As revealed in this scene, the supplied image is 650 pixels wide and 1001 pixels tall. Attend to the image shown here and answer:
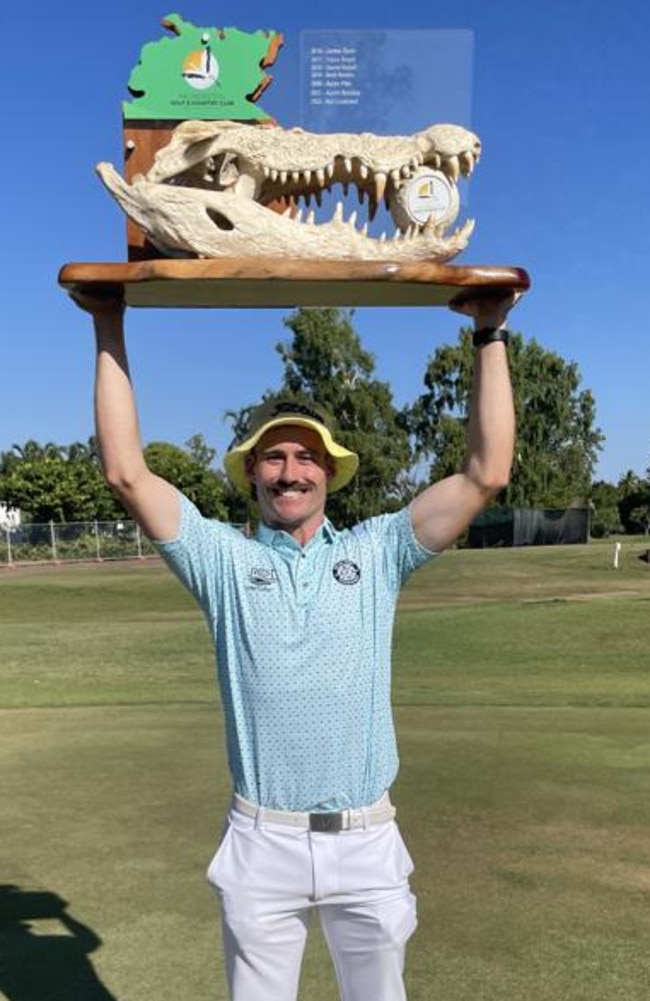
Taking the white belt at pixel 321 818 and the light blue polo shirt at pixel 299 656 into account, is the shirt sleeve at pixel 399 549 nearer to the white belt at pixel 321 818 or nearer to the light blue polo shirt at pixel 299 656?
the light blue polo shirt at pixel 299 656

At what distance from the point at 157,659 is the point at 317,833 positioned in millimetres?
11097

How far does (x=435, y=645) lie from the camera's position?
1435cm

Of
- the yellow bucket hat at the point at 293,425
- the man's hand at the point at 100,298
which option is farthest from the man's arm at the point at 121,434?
the yellow bucket hat at the point at 293,425

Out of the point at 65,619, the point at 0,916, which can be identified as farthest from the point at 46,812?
the point at 65,619

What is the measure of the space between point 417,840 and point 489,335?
247 centimetres

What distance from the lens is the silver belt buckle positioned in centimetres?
239

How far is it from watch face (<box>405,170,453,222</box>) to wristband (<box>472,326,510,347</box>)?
437 mm

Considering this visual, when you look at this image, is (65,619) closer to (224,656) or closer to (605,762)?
(605,762)

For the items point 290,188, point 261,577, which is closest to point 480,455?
point 261,577

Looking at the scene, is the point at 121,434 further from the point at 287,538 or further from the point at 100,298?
the point at 287,538

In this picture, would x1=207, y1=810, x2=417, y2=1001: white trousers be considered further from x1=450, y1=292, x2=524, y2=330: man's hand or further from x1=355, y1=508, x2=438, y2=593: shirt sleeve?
x1=450, y1=292, x2=524, y2=330: man's hand

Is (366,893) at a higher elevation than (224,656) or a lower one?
lower

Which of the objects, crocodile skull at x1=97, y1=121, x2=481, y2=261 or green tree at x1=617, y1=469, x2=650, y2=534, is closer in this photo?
crocodile skull at x1=97, y1=121, x2=481, y2=261

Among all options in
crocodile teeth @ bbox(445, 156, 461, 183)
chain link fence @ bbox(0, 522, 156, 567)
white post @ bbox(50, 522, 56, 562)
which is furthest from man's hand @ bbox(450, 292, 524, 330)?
white post @ bbox(50, 522, 56, 562)
